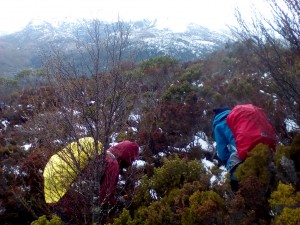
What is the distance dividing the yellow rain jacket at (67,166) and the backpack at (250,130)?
177 centimetres

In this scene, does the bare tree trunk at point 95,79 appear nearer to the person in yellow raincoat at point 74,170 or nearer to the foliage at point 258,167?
the person in yellow raincoat at point 74,170

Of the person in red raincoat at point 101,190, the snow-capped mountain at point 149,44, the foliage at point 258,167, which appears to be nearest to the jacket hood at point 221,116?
the foliage at point 258,167

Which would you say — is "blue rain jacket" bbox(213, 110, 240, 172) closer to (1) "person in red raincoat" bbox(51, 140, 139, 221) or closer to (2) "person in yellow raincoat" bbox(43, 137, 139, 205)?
(1) "person in red raincoat" bbox(51, 140, 139, 221)

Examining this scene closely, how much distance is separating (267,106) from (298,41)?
4.33 feet

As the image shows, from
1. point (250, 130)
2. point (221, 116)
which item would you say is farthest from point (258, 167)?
point (221, 116)

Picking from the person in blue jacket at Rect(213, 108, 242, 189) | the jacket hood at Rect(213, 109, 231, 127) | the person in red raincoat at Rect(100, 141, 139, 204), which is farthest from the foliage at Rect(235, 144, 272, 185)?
the person in red raincoat at Rect(100, 141, 139, 204)

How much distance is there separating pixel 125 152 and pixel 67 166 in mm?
1073

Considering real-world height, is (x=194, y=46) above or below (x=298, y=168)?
below

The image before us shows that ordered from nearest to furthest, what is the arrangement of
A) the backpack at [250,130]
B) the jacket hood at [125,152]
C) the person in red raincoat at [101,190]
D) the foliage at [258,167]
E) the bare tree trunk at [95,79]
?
the foliage at [258,167] < the bare tree trunk at [95,79] < the person in red raincoat at [101,190] < the backpack at [250,130] < the jacket hood at [125,152]

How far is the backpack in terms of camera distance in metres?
4.45

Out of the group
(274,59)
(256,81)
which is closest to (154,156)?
(274,59)

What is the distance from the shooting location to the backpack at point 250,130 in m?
4.45

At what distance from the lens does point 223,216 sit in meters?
3.45

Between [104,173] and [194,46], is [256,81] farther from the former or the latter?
[194,46]
